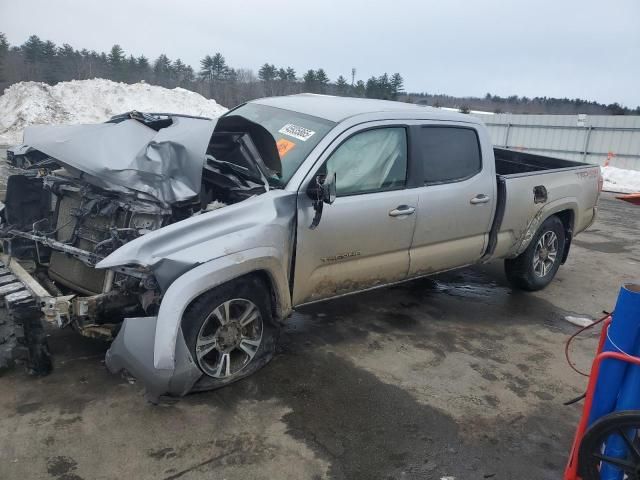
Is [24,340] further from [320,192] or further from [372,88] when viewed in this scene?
[372,88]

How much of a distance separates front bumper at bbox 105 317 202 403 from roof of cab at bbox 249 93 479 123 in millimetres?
2016

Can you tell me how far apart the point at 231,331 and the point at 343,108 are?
1.97 metres

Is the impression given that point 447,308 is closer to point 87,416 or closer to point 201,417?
point 201,417

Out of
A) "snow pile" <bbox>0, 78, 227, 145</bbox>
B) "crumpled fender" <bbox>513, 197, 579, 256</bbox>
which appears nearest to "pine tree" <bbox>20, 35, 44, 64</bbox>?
"snow pile" <bbox>0, 78, 227, 145</bbox>

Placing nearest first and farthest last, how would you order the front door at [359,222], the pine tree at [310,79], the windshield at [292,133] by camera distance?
the front door at [359,222] → the windshield at [292,133] → the pine tree at [310,79]

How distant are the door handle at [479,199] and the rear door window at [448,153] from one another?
20 centimetres

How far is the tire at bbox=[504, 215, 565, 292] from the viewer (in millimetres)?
5666

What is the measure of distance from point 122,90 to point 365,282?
2496 centimetres

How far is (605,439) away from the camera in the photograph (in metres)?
2.39

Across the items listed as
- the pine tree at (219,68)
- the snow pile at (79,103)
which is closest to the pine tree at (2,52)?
the snow pile at (79,103)

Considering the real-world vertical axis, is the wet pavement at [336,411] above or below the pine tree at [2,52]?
below

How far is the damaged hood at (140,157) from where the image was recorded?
3354 millimetres

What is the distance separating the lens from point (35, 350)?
3258 mm

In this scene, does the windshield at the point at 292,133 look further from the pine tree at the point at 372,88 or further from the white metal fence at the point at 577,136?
the pine tree at the point at 372,88
